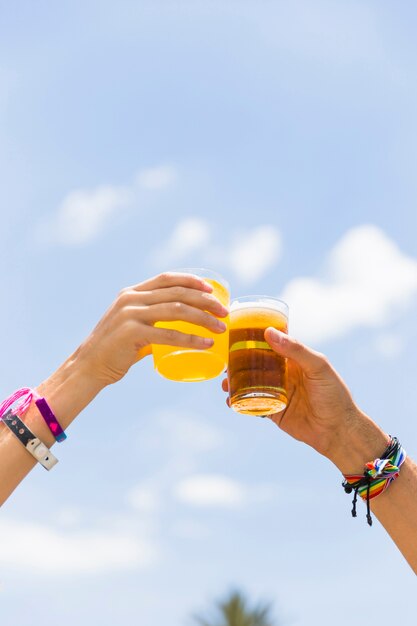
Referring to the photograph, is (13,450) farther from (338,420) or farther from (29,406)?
(338,420)

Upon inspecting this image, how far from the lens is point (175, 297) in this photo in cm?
423

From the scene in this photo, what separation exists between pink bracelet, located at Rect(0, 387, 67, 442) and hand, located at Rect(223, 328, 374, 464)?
1.38m

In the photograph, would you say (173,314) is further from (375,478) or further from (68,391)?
(375,478)

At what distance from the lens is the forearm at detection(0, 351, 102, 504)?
416 cm

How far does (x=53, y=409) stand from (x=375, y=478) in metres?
1.97

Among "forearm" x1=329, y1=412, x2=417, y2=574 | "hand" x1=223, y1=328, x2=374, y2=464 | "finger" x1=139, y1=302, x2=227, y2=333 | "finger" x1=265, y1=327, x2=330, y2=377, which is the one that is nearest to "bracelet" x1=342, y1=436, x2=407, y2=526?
"forearm" x1=329, y1=412, x2=417, y2=574

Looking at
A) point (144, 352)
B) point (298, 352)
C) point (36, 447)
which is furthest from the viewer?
point (298, 352)

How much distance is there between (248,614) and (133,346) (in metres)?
30.8

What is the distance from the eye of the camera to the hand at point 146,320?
13.8 feet

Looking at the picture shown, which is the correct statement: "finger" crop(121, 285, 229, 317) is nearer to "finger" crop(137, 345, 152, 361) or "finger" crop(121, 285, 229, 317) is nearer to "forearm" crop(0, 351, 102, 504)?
"finger" crop(137, 345, 152, 361)

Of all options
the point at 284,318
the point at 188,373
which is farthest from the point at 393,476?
the point at 188,373

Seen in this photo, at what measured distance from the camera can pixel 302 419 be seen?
17.7 ft

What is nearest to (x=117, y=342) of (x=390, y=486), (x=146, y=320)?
(x=146, y=320)

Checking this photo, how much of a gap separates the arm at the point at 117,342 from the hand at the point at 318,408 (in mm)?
939
